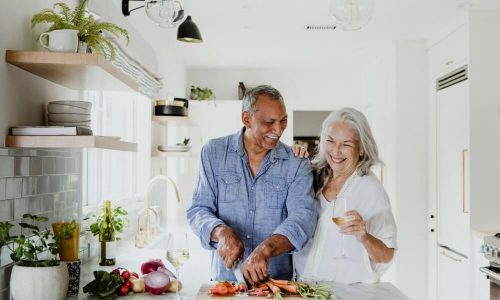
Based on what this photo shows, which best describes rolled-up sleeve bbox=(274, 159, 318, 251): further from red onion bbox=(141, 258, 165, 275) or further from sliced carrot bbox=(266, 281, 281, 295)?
red onion bbox=(141, 258, 165, 275)

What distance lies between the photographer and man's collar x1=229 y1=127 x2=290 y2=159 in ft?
7.55

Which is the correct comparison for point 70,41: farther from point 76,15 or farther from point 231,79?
point 231,79

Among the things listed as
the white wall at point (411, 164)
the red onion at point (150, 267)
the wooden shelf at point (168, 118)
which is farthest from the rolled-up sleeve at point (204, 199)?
the white wall at point (411, 164)

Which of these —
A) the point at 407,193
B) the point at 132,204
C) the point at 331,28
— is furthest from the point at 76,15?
the point at 407,193

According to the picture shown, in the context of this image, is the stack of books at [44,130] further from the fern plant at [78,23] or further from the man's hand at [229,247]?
the man's hand at [229,247]

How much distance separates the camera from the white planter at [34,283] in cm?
173

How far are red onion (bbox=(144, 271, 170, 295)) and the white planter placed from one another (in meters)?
0.41

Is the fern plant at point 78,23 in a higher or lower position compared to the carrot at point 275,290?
higher

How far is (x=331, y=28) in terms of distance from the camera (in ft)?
16.8

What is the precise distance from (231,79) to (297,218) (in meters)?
5.60

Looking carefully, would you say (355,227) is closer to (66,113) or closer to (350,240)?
(350,240)

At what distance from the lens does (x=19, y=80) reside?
6.62 ft

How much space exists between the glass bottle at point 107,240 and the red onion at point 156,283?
2.35 feet

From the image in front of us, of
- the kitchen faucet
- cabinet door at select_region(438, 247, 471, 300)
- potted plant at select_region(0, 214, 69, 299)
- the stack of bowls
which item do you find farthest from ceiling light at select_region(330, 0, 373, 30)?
cabinet door at select_region(438, 247, 471, 300)
